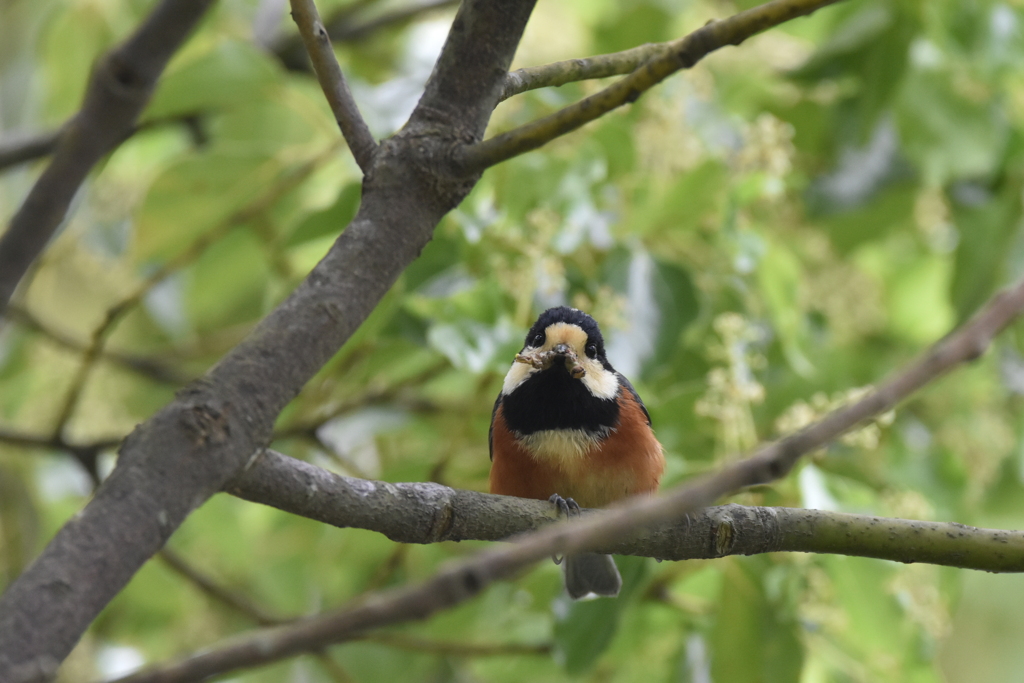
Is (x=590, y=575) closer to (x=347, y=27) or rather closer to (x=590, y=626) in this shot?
(x=590, y=626)

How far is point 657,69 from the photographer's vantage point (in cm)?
135

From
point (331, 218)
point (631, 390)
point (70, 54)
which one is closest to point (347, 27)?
point (70, 54)

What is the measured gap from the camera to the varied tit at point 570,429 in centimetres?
246

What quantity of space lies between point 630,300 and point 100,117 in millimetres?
1664

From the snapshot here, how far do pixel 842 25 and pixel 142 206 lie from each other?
2161 mm

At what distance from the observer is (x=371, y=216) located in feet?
4.67

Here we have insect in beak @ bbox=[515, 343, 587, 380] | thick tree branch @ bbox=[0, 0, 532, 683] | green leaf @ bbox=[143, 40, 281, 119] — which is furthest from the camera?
green leaf @ bbox=[143, 40, 281, 119]

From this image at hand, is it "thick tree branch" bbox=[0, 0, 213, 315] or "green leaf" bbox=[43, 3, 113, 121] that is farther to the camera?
"green leaf" bbox=[43, 3, 113, 121]

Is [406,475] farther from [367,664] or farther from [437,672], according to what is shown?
[437,672]

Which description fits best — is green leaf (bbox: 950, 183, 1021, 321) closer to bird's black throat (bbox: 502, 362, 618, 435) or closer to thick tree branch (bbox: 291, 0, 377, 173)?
bird's black throat (bbox: 502, 362, 618, 435)

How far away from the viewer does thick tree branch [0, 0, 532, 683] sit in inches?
38.6

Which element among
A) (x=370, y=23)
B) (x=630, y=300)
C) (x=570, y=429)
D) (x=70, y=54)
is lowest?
(x=570, y=429)

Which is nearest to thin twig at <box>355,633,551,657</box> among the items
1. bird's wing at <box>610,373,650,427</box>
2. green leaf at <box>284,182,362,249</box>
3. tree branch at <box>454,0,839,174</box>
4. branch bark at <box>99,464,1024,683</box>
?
bird's wing at <box>610,373,650,427</box>

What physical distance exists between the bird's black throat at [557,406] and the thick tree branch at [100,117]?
1437mm
